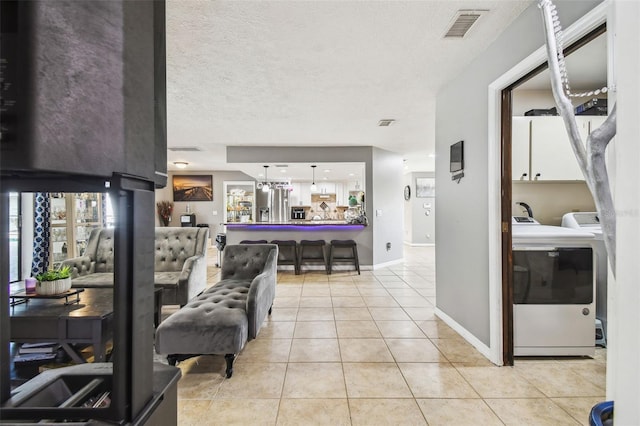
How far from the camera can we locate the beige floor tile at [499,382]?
2.00 meters

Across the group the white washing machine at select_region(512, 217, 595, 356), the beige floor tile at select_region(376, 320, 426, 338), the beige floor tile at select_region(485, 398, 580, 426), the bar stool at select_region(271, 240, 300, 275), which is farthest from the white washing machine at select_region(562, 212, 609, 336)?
the bar stool at select_region(271, 240, 300, 275)

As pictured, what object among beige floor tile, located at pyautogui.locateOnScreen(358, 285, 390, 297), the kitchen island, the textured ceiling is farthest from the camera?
the kitchen island

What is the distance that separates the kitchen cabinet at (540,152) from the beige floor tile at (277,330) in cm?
269

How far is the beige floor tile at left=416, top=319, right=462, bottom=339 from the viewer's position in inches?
114

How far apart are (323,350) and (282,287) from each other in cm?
238

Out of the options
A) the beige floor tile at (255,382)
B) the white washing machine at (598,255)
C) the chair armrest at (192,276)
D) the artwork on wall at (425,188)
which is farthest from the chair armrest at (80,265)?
the artwork on wall at (425,188)

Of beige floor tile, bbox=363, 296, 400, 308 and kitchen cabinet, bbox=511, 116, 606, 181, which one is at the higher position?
kitchen cabinet, bbox=511, 116, 606, 181

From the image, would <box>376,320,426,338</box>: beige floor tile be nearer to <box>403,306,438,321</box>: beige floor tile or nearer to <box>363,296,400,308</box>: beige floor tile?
<box>403,306,438,321</box>: beige floor tile

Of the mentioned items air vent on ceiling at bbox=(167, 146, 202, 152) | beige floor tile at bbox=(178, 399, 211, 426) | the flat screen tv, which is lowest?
beige floor tile at bbox=(178, 399, 211, 426)

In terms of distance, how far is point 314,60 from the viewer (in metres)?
2.63

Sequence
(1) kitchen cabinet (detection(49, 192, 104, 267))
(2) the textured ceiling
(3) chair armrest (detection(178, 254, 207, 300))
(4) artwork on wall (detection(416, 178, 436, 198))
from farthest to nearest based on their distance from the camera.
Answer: (4) artwork on wall (detection(416, 178, 436, 198)) → (1) kitchen cabinet (detection(49, 192, 104, 267)) → (3) chair armrest (detection(178, 254, 207, 300)) → (2) the textured ceiling

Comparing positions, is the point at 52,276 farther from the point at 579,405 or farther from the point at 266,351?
the point at 579,405

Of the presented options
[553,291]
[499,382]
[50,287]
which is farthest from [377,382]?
[50,287]

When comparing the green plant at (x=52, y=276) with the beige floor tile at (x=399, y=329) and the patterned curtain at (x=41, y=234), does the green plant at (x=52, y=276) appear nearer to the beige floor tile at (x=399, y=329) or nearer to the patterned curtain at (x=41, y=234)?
the beige floor tile at (x=399, y=329)
